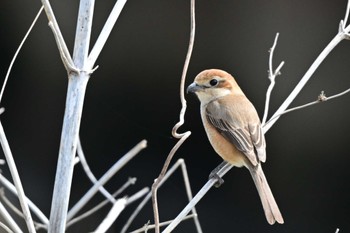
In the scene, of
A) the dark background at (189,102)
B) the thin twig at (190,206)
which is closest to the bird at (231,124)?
the thin twig at (190,206)

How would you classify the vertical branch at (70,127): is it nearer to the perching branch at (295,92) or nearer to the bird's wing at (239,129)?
the perching branch at (295,92)

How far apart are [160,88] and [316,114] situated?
1440 mm

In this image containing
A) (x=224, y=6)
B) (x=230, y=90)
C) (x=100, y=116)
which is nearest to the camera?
(x=230, y=90)

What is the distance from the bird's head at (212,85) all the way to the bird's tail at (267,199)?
1.80 feet

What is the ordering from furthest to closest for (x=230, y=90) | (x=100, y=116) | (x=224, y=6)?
1. (x=100, y=116)
2. (x=224, y=6)
3. (x=230, y=90)

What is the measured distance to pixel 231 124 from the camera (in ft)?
11.4

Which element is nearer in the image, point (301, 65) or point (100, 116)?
point (301, 65)

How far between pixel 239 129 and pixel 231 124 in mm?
73

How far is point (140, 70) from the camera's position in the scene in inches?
217

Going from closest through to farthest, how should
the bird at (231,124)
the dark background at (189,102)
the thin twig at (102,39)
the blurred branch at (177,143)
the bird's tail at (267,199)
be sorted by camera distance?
the blurred branch at (177,143) < the thin twig at (102,39) < the bird's tail at (267,199) < the bird at (231,124) < the dark background at (189,102)

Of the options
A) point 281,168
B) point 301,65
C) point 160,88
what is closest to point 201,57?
point 160,88

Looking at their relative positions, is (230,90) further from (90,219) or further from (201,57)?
(90,219)

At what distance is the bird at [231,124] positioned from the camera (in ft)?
10.7

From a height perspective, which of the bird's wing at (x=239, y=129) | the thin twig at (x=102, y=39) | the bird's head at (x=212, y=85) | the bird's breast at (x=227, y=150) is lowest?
the bird's breast at (x=227, y=150)
